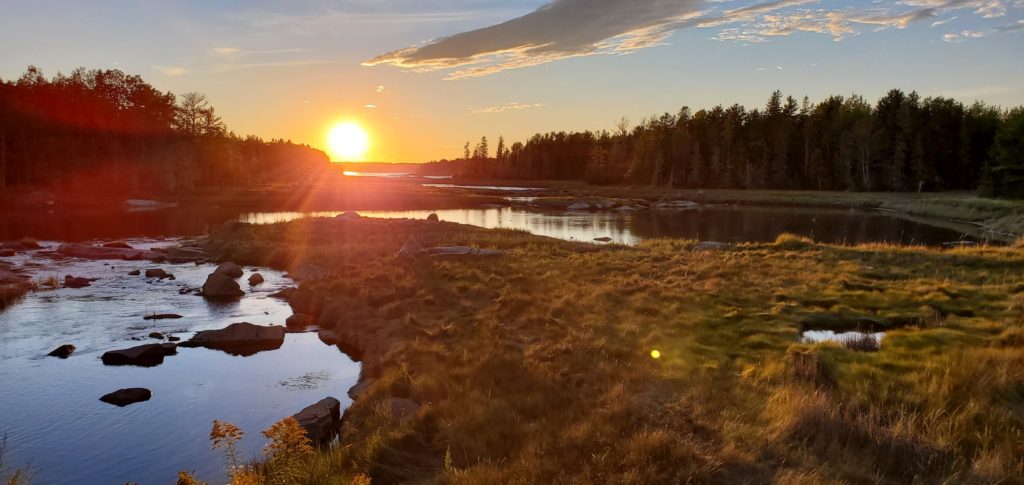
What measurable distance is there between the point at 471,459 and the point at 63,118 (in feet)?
360

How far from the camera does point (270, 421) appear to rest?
481 inches

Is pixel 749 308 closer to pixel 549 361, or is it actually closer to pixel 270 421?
pixel 549 361

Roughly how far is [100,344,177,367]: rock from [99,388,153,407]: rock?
268 cm

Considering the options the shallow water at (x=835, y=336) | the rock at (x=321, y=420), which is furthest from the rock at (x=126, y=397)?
the shallow water at (x=835, y=336)

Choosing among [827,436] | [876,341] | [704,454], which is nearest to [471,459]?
[704,454]

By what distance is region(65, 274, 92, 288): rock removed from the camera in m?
26.0

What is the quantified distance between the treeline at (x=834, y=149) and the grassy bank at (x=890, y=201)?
5579mm

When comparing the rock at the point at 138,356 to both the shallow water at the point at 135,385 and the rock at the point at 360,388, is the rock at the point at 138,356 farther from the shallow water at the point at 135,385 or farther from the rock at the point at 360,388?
the rock at the point at 360,388

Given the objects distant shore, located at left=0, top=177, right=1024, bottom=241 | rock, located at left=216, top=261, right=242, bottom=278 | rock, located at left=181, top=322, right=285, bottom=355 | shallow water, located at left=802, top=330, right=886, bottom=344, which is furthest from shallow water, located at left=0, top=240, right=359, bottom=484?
distant shore, located at left=0, top=177, right=1024, bottom=241

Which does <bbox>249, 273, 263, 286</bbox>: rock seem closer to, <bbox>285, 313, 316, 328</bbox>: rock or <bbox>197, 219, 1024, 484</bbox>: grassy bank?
<bbox>197, 219, 1024, 484</bbox>: grassy bank

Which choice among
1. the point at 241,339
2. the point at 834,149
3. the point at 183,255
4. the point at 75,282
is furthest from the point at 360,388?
the point at 834,149

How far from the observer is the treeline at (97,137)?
267 feet

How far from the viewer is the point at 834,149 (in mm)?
106938

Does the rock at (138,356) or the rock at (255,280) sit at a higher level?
the rock at (255,280)
